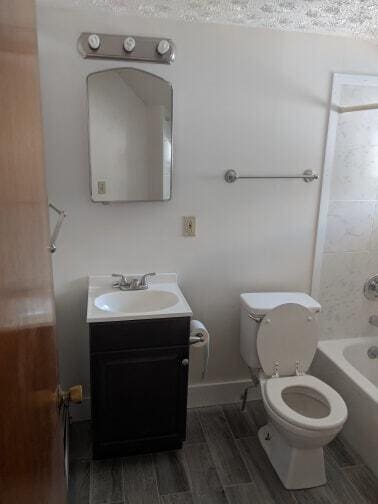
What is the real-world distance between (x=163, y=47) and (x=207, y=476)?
84.9 inches

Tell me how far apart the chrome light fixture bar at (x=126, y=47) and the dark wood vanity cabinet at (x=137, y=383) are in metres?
1.29

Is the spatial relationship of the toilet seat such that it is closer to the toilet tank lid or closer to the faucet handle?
the toilet tank lid

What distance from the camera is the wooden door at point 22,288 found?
1.64 feet

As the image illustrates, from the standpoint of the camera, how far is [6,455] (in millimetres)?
484

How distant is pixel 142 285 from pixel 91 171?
661 millimetres

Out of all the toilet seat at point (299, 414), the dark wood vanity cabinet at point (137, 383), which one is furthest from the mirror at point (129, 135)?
the toilet seat at point (299, 414)

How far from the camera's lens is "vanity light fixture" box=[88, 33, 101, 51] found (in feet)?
6.07

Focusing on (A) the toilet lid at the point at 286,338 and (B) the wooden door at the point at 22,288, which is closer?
(B) the wooden door at the point at 22,288

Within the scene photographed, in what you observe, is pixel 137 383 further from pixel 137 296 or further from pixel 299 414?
pixel 299 414

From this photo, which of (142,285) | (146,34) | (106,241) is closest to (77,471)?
(142,285)

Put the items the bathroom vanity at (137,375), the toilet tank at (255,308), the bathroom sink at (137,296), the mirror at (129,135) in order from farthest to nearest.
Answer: the toilet tank at (255,308) < the bathroom sink at (137,296) < the mirror at (129,135) < the bathroom vanity at (137,375)

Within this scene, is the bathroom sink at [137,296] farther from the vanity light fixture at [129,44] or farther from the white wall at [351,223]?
the vanity light fixture at [129,44]

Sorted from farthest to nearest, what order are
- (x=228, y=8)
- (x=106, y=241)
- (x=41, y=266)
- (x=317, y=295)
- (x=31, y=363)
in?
(x=317, y=295), (x=106, y=241), (x=228, y=8), (x=41, y=266), (x=31, y=363)

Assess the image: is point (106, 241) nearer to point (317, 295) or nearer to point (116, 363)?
point (116, 363)
